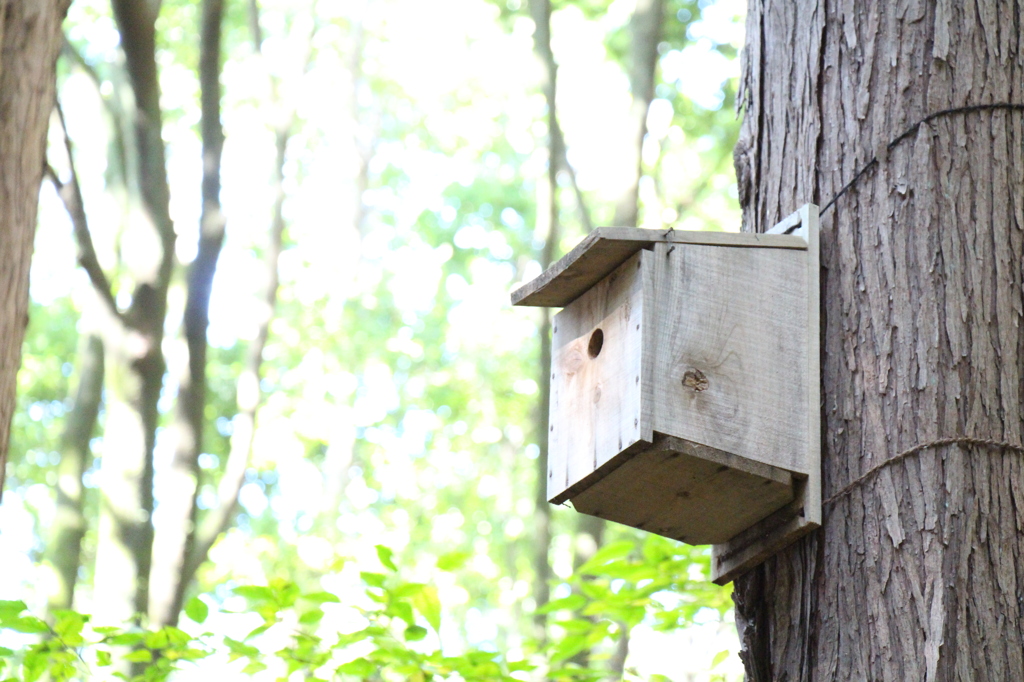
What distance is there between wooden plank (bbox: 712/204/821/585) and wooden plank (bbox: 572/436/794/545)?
2 cm

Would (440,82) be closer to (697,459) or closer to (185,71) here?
(185,71)

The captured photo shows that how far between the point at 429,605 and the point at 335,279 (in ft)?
40.1

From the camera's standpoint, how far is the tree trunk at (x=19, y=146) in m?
2.94

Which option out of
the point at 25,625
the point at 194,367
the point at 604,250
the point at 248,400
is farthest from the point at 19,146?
the point at 248,400

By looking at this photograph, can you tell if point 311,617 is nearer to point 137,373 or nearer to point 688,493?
point 688,493

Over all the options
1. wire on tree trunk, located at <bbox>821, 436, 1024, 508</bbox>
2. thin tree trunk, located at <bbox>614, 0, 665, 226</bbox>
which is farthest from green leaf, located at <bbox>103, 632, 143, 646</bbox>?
thin tree trunk, located at <bbox>614, 0, 665, 226</bbox>

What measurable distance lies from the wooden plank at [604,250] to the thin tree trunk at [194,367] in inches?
150

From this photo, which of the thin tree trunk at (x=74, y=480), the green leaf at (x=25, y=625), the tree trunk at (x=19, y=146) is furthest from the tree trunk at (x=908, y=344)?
the thin tree trunk at (x=74, y=480)

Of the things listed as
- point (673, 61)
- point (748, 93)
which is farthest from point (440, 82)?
point (748, 93)

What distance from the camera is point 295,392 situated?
1362 cm

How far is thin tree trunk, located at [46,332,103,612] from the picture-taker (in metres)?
6.51

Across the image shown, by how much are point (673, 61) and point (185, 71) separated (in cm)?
574

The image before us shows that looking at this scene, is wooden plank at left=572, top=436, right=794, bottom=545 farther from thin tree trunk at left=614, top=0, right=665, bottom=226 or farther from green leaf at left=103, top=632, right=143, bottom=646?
thin tree trunk at left=614, top=0, right=665, bottom=226

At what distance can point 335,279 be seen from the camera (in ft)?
48.4
